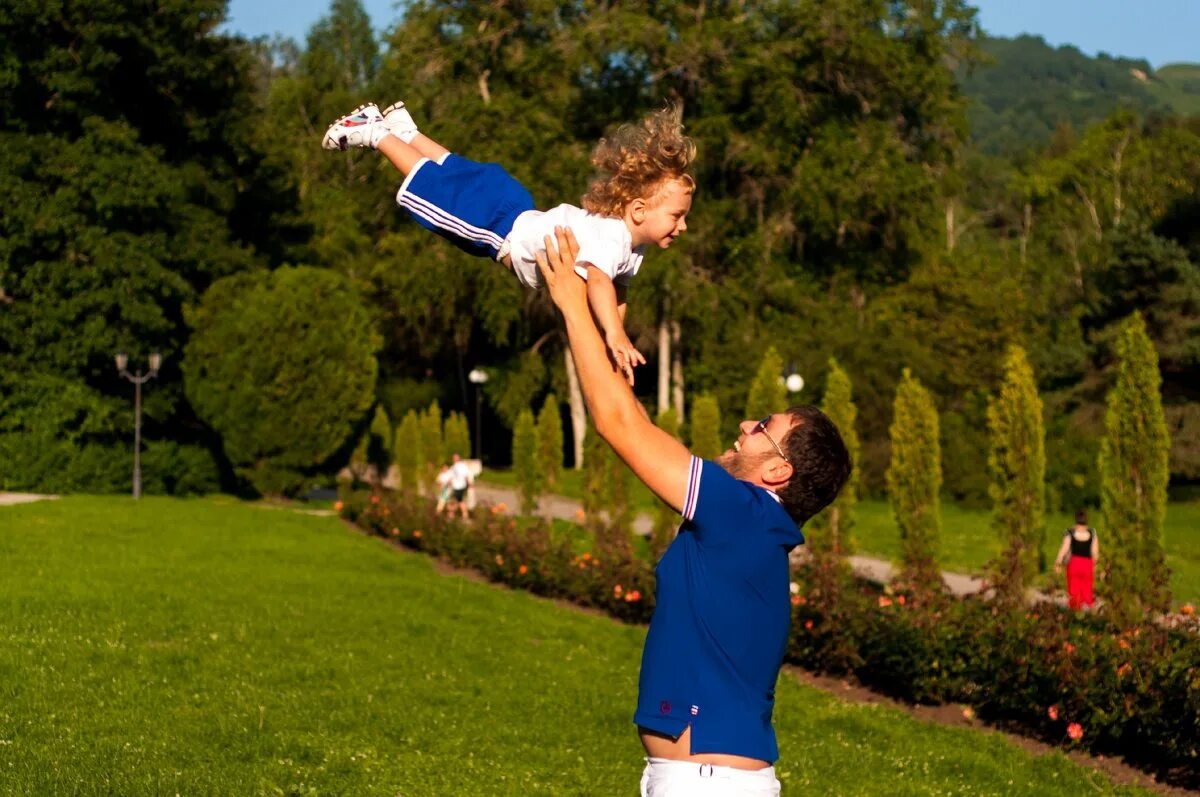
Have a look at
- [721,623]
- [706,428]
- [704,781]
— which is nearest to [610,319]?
[721,623]

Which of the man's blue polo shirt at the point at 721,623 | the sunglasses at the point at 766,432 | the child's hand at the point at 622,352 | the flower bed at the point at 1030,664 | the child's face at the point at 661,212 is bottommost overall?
the flower bed at the point at 1030,664

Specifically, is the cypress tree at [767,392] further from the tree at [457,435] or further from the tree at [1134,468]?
the tree at [457,435]

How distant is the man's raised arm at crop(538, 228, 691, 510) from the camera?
3.51m

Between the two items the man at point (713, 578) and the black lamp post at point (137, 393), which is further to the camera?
the black lamp post at point (137, 393)

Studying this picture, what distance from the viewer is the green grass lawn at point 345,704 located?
8328 millimetres

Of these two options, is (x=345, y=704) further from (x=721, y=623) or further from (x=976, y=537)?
(x=976, y=537)

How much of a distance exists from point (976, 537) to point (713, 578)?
88.7ft

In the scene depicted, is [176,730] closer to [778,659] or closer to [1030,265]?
[778,659]

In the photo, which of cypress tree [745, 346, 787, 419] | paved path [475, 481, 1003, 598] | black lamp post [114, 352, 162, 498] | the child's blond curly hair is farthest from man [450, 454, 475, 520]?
the child's blond curly hair

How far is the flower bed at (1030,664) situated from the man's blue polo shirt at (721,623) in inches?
283

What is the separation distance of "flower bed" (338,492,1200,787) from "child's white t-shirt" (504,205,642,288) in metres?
7.39

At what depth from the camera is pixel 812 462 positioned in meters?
3.74

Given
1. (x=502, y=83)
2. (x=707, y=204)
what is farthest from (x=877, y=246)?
(x=502, y=83)

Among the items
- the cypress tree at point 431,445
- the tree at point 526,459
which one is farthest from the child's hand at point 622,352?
the cypress tree at point 431,445
